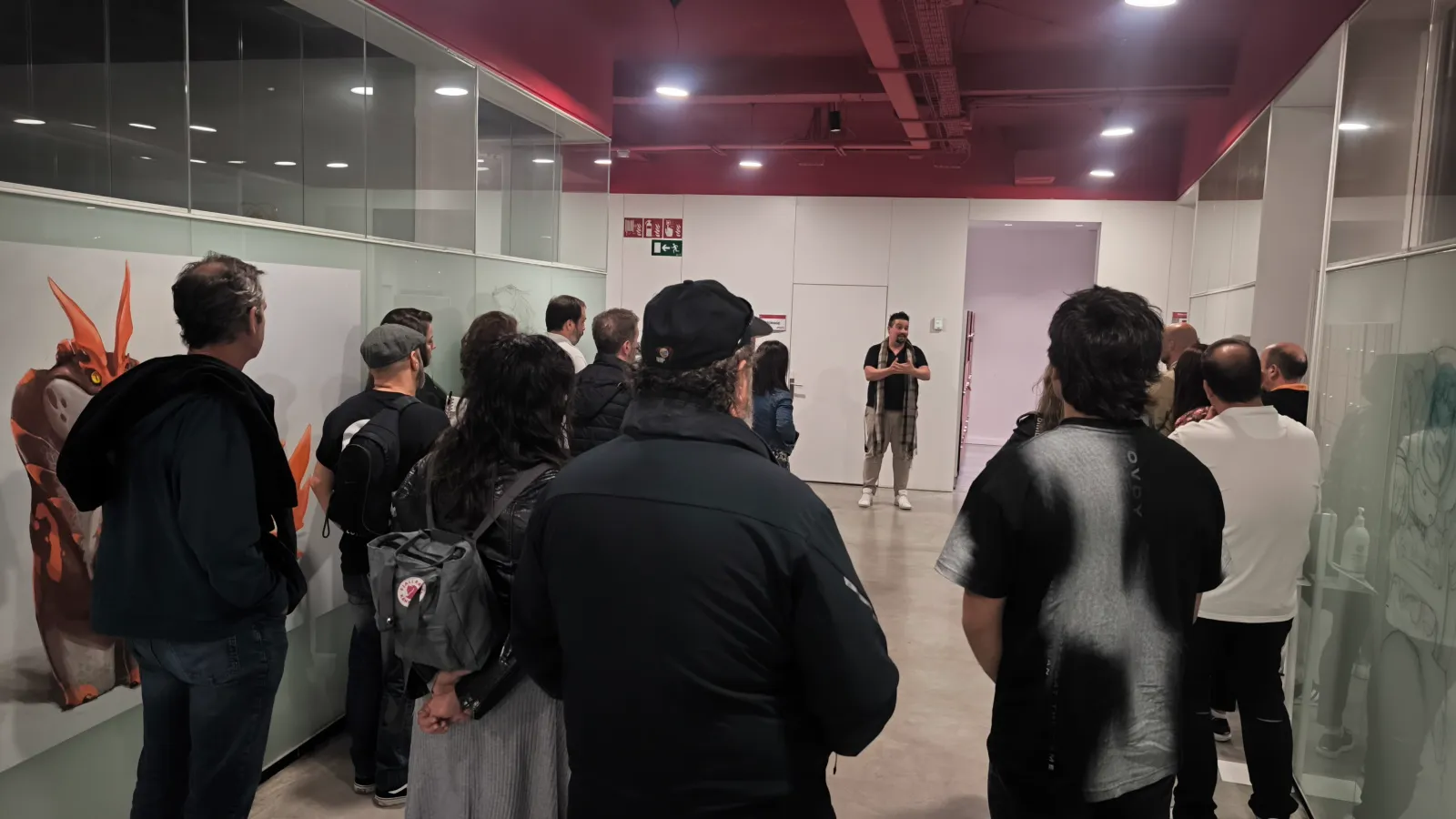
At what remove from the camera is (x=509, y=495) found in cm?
192

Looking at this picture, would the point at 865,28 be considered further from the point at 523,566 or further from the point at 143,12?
the point at 523,566

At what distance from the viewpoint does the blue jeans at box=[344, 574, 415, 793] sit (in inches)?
120

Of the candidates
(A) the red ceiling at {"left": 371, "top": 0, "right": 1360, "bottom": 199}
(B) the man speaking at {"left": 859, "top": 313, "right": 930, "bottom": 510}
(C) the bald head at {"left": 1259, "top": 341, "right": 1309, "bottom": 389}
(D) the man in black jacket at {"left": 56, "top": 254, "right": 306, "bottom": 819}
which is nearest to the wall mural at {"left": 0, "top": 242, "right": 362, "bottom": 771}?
(D) the man in black jacket at {"left": 56, "top": 254, "right": 306, "bottom": 819}

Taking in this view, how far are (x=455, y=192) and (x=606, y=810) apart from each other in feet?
11.7

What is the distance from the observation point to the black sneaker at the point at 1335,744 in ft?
9.34

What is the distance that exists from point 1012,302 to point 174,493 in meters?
11.9

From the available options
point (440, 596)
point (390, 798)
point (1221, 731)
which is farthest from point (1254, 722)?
point (390, 798)

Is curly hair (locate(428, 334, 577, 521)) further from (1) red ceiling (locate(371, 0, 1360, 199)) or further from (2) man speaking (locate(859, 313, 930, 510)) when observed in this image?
(2) man speaking (locate(859, 313, 930, 510))

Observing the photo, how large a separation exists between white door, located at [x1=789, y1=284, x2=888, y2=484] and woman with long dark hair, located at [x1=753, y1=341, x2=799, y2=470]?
437cm

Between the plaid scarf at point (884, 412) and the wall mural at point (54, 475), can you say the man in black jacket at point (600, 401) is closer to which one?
the wall mural at point (54, 475)

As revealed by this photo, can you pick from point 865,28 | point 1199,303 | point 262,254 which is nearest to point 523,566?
point 262,254

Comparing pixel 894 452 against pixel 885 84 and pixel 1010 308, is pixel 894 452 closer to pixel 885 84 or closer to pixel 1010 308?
pixel 885 84

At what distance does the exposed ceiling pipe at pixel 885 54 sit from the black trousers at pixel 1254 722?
370cm

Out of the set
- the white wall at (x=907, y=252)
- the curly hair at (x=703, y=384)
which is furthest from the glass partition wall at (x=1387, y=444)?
the white wall at (x=907, y=252)
